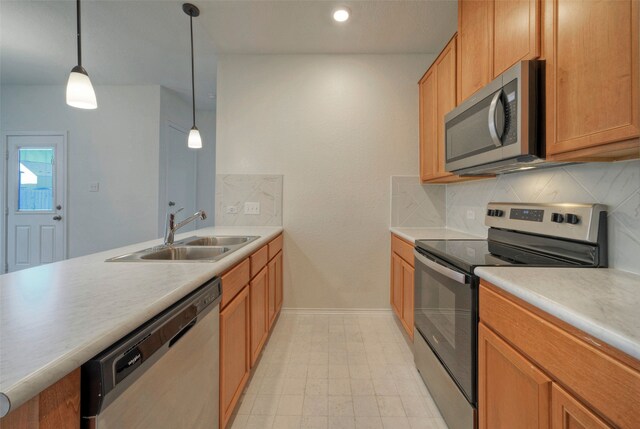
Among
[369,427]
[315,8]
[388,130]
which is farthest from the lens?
[388,130]

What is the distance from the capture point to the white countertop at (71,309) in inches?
16.1

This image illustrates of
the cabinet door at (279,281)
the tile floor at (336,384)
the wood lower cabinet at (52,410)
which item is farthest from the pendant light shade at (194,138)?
the wood lower cabinet at (52,410)

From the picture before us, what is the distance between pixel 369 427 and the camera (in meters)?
1.34

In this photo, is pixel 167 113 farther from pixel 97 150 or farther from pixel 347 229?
pixel 347 229

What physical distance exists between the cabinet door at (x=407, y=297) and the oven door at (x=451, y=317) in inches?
11.3

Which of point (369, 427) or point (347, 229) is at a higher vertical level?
point (347, 229)

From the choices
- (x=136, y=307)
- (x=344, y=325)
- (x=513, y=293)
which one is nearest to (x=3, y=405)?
(x=136, y=307)

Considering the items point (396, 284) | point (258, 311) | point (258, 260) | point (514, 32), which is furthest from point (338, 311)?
point (514, 32)

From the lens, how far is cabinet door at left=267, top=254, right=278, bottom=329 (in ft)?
6.75

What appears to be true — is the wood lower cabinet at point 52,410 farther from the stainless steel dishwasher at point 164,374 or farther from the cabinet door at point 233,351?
the cabinet door at point 233,351

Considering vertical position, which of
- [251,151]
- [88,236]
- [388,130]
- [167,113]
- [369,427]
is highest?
[167,113]

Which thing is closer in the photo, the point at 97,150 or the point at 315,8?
the point at 315,8

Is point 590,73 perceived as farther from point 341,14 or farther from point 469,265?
point 341,14

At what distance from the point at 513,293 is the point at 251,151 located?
95.0 inches
